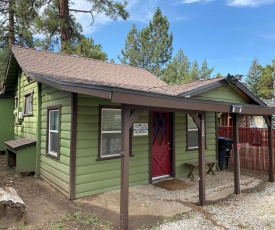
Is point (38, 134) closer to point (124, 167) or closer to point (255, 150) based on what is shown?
point (124, 167)

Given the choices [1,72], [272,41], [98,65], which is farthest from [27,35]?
[272,41]

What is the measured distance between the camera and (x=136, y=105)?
3869 millimetres

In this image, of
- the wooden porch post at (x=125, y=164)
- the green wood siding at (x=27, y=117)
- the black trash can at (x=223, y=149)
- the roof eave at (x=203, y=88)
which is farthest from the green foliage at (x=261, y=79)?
the wooden porch post at (x=125, y=164)

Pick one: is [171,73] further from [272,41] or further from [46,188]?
[272,41]

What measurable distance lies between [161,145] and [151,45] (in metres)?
21.0

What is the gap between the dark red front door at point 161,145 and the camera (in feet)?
22.7

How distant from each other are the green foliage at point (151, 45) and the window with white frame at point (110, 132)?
2132cm

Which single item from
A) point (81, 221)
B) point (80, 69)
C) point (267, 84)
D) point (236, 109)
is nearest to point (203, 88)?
point (236, 109)

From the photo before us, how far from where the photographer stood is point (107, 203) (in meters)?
4.99

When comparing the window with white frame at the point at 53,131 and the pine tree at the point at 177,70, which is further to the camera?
the pine tree at the point at 177,70

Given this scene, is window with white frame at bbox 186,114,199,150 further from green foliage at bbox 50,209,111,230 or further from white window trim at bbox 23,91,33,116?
white window trim at bbox 23,91,33,116

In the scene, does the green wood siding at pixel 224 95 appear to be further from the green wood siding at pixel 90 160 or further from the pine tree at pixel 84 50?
the pine tree at pixel 84 50

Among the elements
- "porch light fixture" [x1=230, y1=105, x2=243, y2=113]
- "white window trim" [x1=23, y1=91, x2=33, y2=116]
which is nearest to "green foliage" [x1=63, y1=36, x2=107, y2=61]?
"white window trim" [x1=23, y1=91, x2=33, y2=116]

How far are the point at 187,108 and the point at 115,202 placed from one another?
2488mm
